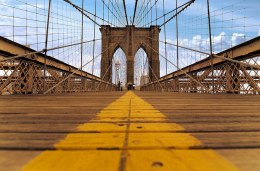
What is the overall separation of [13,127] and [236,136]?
1278mm

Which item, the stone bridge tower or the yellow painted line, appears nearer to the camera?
the yellow painted line

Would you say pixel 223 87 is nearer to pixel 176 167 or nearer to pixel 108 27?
pixel 176 167

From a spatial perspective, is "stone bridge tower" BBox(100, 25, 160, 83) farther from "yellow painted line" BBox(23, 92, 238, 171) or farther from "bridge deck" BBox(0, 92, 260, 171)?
"yellow painted line" BBox(23, 92, 238, 171)

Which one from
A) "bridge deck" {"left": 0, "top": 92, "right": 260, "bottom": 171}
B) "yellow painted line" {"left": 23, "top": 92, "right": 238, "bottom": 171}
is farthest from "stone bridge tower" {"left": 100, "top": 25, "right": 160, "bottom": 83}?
"yellow painted line" {"left": 23, "top": 92, "right": 238, "bottom": 171}

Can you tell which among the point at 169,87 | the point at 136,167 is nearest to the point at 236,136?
the point at 136,167

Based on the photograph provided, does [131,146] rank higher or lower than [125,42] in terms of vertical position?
lower

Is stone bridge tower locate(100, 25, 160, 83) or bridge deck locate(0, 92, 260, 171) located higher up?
stone bridge tower locate(100, 25, 160, 83)

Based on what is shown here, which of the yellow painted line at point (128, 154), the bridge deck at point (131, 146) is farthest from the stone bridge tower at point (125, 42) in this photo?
the yellow painted line at point (128, 154)

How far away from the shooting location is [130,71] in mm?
23984

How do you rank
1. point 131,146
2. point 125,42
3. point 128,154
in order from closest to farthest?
point 128,154 → point 131,146 → point 125,42

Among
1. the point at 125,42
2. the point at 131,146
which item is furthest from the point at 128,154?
the point at 125,42

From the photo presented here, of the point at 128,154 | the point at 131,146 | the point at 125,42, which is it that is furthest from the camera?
the point at 125,42

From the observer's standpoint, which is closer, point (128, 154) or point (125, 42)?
point (128, 154)

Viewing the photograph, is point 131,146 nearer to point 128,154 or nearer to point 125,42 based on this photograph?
point 128,154
